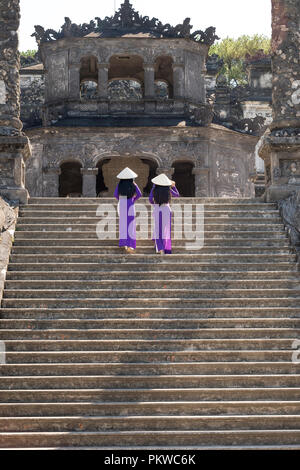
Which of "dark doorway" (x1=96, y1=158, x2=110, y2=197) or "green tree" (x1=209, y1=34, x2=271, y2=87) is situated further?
"green tree" (x1=209, y1=34, x2=271, y2=87)

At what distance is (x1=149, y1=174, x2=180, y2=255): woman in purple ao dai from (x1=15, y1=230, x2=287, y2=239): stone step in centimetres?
43

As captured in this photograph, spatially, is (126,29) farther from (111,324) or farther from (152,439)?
(152,439)

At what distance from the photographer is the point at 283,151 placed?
15.7 metres

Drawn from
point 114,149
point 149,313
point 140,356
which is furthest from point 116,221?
point 114,149

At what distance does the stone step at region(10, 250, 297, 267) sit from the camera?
13.5m

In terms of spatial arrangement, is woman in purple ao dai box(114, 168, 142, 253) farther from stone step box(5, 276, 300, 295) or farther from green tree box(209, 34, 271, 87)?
green tree box(209, 34, 271, 87)

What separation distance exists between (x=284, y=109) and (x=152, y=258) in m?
4.57

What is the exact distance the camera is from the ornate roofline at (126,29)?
25953 mm

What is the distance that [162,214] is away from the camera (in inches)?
559

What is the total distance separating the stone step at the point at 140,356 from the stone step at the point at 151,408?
0.85 meters

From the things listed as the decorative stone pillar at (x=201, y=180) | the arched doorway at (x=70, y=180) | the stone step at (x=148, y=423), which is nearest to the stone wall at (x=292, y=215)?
the stone step at (x=148, y=423)

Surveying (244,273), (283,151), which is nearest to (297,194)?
(283,151)

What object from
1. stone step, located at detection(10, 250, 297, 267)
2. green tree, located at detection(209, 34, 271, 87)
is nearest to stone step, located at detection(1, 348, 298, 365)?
stone step, located at detection(10, 250, 297, 267)
